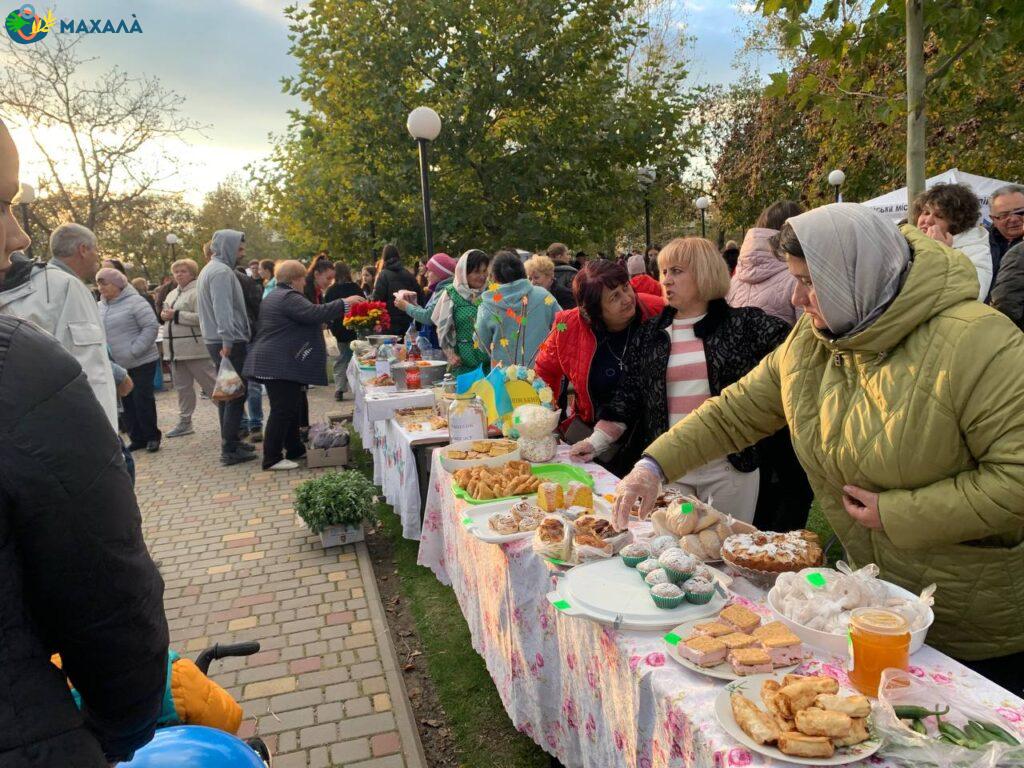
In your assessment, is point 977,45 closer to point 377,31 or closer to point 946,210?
point 946,210

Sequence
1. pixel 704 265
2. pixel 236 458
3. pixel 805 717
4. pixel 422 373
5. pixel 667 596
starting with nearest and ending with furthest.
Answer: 1. pixel 805 717
2. pixel 667 596
3. pixel 704 265
4. pixel 422 373
5. pixel 236 458

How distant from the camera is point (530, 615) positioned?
238cm

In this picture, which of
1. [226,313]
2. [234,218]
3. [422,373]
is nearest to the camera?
[422,373]

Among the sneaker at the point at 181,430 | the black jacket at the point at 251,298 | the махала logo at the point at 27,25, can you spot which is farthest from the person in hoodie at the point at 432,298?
the махала logo at the point at 27,25


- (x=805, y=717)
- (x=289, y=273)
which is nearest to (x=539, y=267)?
(x=289, y=273)

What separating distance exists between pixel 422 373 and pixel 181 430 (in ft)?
16.0

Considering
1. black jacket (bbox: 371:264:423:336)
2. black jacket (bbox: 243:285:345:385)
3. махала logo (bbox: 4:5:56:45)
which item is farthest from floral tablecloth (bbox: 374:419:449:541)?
махала logo (bbox: 4:5:56:45)

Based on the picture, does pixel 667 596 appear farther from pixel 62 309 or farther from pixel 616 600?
pixel 62 309

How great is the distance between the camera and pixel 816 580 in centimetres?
157

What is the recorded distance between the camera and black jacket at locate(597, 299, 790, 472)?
112 inches

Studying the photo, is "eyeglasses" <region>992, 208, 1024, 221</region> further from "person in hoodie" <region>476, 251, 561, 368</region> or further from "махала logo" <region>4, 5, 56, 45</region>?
"махала logo" <region>4, 5, 56, 45</region>

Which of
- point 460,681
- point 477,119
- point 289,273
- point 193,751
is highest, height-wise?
point 477,119

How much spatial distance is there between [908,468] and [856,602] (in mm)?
346

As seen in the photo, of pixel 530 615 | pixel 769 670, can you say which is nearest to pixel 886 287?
pixel 769 670
